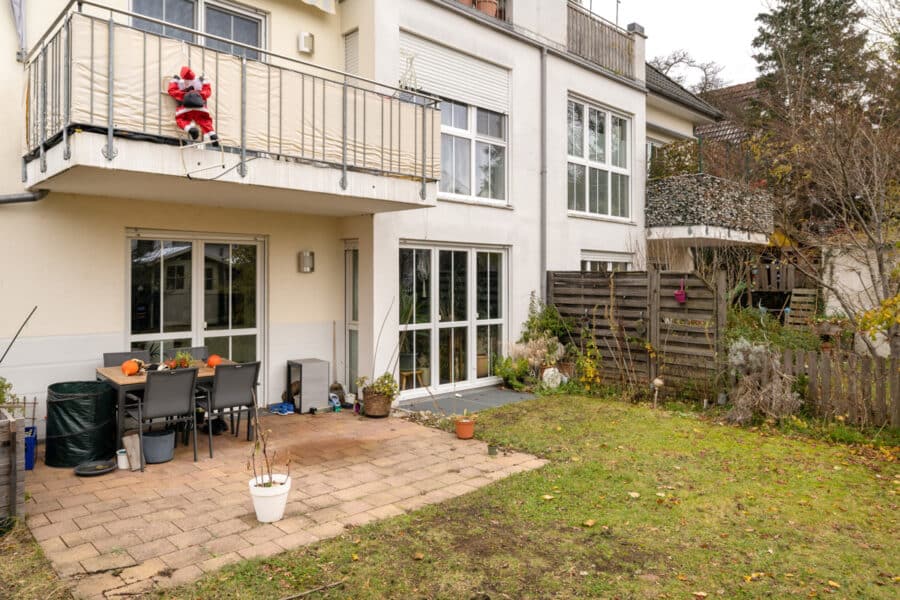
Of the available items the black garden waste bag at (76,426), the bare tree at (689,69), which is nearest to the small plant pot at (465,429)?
the black garden waste bag at (76,426)

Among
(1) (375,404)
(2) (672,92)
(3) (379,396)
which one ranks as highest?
(2) (672,92)

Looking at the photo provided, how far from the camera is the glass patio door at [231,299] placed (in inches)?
315

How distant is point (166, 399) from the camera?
19.6 ft

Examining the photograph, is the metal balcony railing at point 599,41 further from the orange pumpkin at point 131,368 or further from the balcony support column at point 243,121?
the orange pumpkin at point 131,368

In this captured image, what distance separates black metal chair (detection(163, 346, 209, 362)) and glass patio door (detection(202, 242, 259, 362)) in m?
0.38

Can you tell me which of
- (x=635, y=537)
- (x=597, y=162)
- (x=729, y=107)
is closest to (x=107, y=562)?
(x=635, y=537)

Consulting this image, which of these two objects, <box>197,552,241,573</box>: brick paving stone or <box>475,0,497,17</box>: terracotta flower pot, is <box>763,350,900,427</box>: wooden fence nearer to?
<box>197,552,241,573</box>: brick paving stone

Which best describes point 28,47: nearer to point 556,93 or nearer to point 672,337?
point 556,93

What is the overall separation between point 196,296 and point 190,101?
9.72 feet

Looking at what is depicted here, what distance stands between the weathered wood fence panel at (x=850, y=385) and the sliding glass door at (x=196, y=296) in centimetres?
711

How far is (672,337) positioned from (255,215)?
634 centimetres

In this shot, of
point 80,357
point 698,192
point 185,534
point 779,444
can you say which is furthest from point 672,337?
point 80,357

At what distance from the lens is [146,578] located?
12.0 feet

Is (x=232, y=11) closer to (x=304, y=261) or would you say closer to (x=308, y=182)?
(x=308, y=182)
